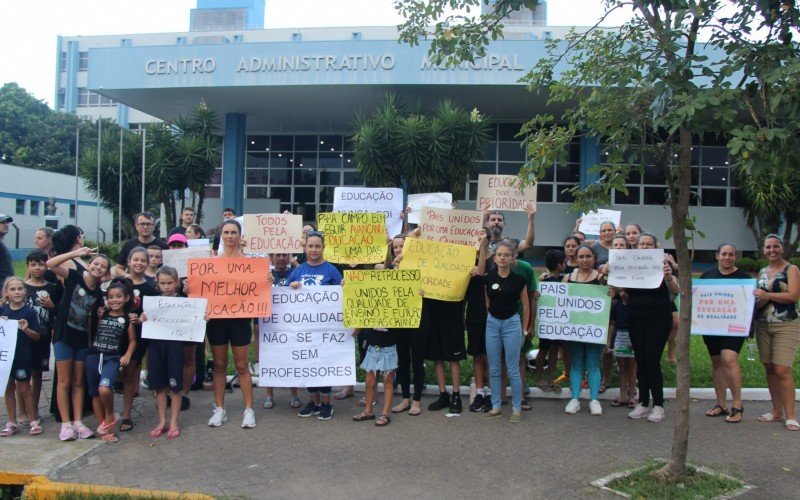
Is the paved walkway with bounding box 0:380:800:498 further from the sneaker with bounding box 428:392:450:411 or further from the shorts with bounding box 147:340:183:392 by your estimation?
the shorts with bounding box 147:340:183:392

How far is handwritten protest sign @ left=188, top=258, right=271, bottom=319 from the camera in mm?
6441

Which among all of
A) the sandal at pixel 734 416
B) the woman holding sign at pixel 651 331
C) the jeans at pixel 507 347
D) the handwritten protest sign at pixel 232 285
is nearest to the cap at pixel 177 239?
the handwritten protest sign at pixel 232 285

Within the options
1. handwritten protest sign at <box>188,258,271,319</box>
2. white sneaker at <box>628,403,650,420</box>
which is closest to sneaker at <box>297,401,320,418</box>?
handwritten protest sign at <box>188,258,271,319</box>

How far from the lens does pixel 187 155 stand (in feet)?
71.7

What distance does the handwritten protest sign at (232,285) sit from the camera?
254 inches

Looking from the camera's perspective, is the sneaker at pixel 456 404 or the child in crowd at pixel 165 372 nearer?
the child in crowd at pixel 165 372

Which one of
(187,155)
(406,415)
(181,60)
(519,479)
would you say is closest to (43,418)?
(406,415)

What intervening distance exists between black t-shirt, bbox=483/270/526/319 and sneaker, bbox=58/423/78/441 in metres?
4.21

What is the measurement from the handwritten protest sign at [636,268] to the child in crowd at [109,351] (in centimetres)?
489

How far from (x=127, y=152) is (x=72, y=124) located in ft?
115

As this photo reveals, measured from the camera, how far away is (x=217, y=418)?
647 cm

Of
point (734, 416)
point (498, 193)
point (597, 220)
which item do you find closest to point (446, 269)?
point (498, 193)

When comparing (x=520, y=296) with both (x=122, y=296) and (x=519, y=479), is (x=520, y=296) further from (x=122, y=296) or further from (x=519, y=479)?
(x=122, y=296)

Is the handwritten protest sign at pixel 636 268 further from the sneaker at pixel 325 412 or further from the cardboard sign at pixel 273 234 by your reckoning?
the cardboard sign at pixel 273 234
